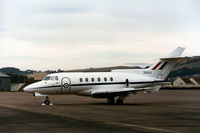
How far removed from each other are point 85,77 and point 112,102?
352 cm

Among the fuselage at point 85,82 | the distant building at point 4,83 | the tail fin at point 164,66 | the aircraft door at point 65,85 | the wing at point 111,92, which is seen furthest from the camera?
the distant building at point 4,83

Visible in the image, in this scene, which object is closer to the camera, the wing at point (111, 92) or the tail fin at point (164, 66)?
the wing at point (111, 92)

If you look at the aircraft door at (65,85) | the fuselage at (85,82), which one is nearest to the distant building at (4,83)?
the fuselage at (85,82)

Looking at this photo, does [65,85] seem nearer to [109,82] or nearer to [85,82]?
[85,82]

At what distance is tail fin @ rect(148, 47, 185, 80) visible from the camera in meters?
35.4

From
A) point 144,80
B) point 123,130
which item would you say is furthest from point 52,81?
point 123,130

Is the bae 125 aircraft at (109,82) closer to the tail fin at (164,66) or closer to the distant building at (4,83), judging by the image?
the tail fin at (164,66)

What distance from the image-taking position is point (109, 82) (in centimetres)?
3381

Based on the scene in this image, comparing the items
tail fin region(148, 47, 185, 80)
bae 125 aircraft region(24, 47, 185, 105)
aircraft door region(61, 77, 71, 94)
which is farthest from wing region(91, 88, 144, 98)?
tail fin region(148, 47, 185, 80)

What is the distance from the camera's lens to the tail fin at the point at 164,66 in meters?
35.4

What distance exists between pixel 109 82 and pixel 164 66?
19.6 feet

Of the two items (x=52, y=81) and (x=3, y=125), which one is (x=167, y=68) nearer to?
(x=52, y=81)

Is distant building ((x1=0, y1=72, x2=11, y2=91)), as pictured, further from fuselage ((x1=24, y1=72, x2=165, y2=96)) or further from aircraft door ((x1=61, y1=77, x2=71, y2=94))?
aircraft door ((x1=61, y1=77, x2=71, y2=94))

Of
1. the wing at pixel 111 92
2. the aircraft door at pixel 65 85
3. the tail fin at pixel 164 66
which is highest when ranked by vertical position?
the tail fin at pixel 164 66
